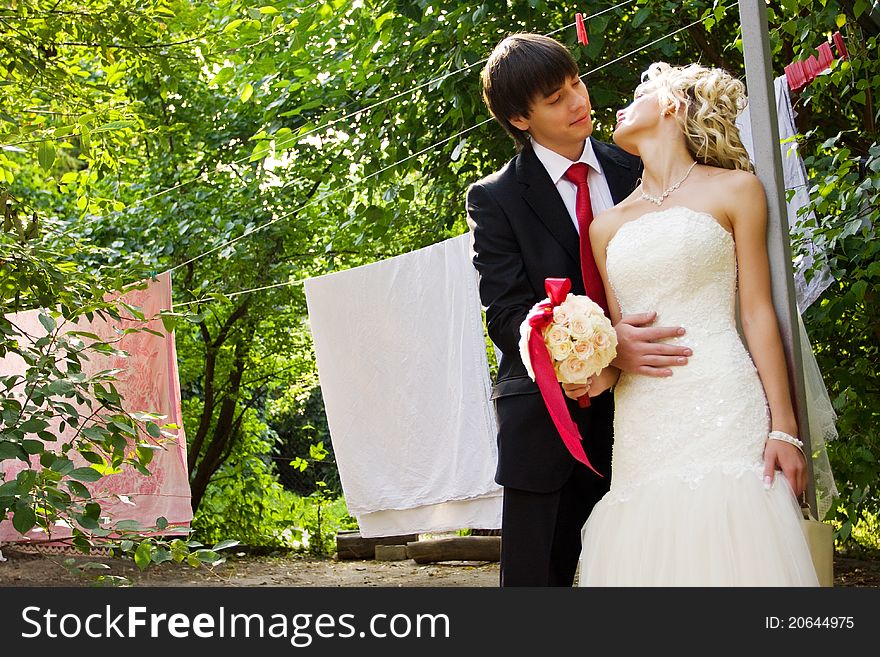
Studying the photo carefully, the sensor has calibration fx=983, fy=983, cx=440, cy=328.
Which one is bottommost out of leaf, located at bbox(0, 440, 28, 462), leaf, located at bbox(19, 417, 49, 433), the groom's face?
leaf, located at bbox(0, 440, 28, 462)

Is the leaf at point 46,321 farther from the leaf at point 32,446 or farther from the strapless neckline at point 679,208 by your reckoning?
the strapless neckline at point 679,208

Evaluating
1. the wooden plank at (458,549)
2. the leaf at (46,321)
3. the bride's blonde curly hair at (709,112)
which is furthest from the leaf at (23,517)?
the wooden plank at (458,549)

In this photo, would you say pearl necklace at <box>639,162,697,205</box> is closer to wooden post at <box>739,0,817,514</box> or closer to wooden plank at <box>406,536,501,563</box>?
wooden post at <box>739,0,817,514</box>

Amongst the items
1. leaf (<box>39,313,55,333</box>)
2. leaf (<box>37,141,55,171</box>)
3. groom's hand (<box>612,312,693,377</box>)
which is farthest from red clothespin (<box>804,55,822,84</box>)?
leaf (<box>39,313,55,333</box>)

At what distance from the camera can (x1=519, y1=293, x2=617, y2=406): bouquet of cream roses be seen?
170 centimetres

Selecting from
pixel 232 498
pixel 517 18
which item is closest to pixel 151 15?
pixel 517 18

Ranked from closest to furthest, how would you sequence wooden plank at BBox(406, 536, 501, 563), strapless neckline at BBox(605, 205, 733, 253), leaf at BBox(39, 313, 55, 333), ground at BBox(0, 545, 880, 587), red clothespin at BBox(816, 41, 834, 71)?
1. strapless neckline at BBox(605, 205, 733, 253)
2. leaf at BBox(39, 313, 55, 333)
3. red clothespin at BBox(816, 41, 834, 71)
4. ground at BBox(0, 545, 880, 587)
5. wooden plank at BBox(406, 536, 501, 563)

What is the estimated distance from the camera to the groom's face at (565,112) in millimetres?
2076

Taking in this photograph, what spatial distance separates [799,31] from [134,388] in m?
3.29

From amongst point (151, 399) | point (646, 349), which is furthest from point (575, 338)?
point (151, 399)

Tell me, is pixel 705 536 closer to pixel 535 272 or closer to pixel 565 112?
pixel 535 272

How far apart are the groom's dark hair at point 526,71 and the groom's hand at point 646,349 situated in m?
0.54
